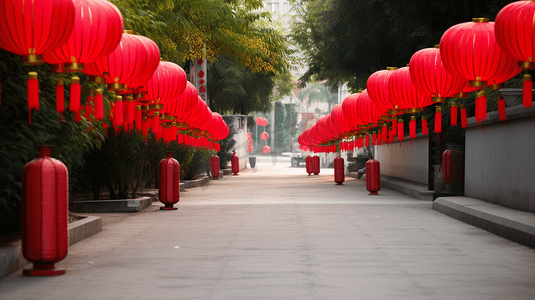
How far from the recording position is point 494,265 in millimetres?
7598

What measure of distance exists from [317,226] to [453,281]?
512 cm

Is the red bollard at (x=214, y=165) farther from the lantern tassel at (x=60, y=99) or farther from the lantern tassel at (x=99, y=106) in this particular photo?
the lantern tassel at (x=60, y=99)

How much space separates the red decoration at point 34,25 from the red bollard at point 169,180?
7.53m

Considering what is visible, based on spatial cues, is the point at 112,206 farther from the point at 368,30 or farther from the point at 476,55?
the point at 368,30

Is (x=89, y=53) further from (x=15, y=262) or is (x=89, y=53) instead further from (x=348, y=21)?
(x=348, y=21)

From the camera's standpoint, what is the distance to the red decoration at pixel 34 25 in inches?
240

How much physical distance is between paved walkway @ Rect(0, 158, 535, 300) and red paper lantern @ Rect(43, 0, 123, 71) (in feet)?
8.08

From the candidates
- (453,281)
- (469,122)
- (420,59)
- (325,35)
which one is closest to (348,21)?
(325,35)

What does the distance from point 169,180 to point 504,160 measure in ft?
23.7

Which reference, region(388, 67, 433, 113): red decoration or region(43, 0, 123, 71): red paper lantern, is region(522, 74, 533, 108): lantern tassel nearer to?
region(388, 67, 433, 113): red decoration

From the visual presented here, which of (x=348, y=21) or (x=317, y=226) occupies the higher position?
(x=348, y=21)

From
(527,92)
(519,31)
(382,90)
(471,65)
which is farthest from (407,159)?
(519,31)

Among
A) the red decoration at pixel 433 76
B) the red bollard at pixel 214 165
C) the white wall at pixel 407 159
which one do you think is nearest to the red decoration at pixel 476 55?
the red decoration at pixel 433 76

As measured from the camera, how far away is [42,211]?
6.76 m
